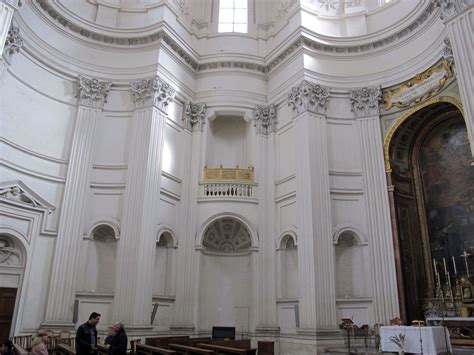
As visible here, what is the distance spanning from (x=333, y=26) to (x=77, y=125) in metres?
10.5

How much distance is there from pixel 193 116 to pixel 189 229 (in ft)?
14.8

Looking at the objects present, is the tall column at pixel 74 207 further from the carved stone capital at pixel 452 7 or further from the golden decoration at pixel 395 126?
the carved stone capital at pixel 452 7

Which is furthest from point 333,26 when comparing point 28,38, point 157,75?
point 28,38

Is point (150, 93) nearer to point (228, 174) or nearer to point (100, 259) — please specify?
point (228, 174)

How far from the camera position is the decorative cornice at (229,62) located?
46.5 ft

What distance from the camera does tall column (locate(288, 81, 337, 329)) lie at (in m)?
12.5

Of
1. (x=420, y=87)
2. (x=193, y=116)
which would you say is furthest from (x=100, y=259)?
(x=420, y=87)

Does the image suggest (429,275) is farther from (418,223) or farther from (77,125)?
(77,125)

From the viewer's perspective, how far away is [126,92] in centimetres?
1520

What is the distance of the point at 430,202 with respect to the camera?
14062 mm

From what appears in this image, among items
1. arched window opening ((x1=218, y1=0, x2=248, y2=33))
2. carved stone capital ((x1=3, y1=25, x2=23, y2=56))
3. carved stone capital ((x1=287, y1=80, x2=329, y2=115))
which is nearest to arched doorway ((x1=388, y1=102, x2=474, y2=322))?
carved stone capital ((x1=287, y1=80, x2=329, y2=115))

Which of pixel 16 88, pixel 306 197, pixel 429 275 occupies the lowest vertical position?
pixel 429 275

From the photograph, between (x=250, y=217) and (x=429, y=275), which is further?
(x=250, y=217)

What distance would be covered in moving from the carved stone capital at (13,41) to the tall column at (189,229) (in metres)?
6.04
